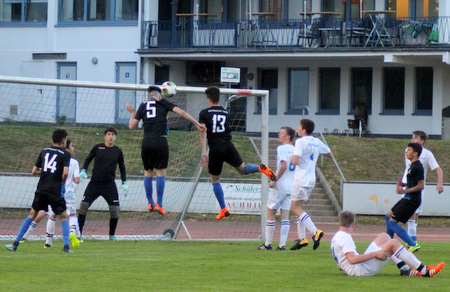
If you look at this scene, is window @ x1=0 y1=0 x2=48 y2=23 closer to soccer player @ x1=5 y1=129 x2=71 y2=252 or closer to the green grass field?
the green grass field

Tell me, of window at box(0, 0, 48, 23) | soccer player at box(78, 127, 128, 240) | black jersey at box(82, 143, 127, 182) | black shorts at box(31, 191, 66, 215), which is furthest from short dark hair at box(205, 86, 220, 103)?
window at box(0, 0, 48, 23)

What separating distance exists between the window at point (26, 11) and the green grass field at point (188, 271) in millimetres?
25641

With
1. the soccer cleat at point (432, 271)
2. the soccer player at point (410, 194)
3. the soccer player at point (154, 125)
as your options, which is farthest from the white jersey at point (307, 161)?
the soccer cleat at point (432, 271)

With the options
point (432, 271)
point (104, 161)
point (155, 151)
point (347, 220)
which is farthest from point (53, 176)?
point (432, 271)

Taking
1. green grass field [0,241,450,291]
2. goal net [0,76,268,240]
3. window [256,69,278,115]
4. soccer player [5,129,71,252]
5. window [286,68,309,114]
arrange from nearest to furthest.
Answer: green grass field [0,241,450,291], soccer player [5,129,71,252], goal net [0,76,268,240], window [286,68,309,114], window [256,69,278,115]

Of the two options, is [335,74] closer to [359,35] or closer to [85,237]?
[359,35]

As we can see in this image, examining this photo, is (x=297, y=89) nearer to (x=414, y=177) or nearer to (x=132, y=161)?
(x=132, y=161)

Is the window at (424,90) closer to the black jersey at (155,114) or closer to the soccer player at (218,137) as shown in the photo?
the soccer player at (218,137)

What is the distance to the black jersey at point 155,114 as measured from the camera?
14.7 metres

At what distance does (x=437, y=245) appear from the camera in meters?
17.8

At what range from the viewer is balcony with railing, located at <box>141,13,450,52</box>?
114 ft

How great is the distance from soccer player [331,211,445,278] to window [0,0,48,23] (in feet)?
100

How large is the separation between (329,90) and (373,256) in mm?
28064

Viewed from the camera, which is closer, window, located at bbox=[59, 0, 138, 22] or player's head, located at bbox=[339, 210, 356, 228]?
player's head, located at bbox=[339, 210, 356, 228]
